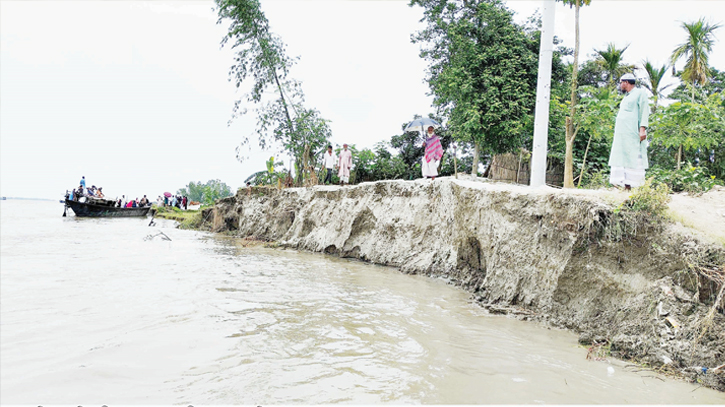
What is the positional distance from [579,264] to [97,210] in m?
32.1

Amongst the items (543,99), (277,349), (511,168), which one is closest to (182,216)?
(511,168)

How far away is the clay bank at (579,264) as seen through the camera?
13.0 feet

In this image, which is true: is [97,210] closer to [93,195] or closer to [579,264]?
[93,195]

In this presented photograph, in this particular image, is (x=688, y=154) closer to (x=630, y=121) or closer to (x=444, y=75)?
(x=444, y=75)

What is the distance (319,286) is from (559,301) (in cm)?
→ 394

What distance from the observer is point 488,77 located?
15.8 metres

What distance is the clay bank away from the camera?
395cm

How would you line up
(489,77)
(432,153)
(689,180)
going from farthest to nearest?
(489,77) → (432,153) → (689,180)

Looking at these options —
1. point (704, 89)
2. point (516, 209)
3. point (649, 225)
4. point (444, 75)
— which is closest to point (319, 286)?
point (516, 209)

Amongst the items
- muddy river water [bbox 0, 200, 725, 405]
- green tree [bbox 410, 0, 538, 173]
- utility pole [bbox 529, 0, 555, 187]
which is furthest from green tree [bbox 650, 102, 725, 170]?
green tree [bbox 410, 0, 538, 173]

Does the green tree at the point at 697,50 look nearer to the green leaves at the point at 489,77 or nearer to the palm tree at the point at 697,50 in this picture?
the palm tree at the point at 697,50

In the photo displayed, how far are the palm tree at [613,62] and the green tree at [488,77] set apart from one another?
8.11m

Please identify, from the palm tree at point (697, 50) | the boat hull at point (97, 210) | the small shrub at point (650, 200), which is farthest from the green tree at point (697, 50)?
the boat hull at point (97, 210)

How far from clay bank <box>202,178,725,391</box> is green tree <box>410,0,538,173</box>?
277 inches
